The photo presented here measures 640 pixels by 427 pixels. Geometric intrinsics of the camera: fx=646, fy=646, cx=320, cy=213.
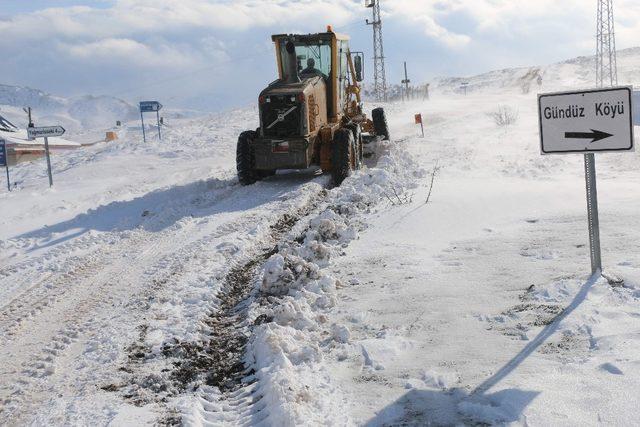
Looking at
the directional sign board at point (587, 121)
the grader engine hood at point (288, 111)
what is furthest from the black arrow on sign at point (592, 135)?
the grader engine hood at point (288, 111)

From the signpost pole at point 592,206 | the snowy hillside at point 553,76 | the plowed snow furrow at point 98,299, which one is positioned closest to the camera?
the plowed snow furrow at point 98,299

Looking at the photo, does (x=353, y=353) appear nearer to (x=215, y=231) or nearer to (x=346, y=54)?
(x=215, y=231)

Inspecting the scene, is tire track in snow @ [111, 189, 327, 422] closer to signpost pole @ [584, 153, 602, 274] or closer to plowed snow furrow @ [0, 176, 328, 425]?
plowed snow furrow @ [0, 176, 328, 425]

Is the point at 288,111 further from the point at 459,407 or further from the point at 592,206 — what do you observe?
the point at 459,407

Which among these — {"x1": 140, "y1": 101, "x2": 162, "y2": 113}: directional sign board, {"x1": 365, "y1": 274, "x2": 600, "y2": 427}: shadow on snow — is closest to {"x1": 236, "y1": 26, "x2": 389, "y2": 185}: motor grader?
{"x1": 365, "y1": 274, "x2": 600, "y2": 427}: shadow on snow

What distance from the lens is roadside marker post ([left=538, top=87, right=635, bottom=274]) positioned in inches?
196

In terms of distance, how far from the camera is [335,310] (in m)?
5.61

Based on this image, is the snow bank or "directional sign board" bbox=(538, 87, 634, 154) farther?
"directional sign board" bbox=(538, 87, 634, 154)

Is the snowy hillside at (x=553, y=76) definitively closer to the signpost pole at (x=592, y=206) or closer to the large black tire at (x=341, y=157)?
the large black tire at (x=341, y=157)

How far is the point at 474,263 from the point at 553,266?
761 mm

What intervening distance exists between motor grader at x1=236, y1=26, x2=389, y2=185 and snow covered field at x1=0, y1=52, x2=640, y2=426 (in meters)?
1.73

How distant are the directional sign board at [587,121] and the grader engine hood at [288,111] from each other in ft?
26.0

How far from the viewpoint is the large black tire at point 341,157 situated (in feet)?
42.7

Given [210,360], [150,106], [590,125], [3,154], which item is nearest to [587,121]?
[590,125]
